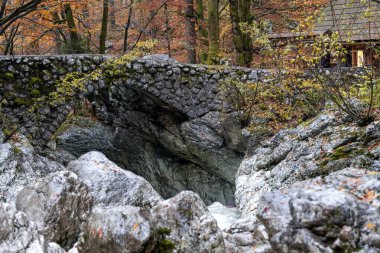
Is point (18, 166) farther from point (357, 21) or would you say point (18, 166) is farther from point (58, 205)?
point (357, 21)

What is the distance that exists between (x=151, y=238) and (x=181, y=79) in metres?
8.65

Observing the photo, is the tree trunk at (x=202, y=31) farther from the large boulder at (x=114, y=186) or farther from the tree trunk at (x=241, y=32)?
the large boulder at (x=114, y=186)

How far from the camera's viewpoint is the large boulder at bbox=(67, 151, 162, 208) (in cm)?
808

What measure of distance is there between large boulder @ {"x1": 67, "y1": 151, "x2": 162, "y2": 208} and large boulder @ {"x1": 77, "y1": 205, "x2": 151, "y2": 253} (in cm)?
406

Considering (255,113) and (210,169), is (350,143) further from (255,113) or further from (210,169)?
(210,169)

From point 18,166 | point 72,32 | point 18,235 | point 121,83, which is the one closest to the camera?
point 18,235

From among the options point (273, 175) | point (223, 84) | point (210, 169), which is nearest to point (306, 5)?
point (223, 84)

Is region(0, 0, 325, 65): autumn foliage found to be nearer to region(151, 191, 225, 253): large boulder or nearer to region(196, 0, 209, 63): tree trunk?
region(196, 0, 209, 63): tree trunk

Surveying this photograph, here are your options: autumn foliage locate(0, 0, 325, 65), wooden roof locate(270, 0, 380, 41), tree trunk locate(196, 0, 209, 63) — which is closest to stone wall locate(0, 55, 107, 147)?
autumn foliage locate(0, 0, 325, 65)

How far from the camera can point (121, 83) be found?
458 inches

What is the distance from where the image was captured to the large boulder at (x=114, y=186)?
808 cm

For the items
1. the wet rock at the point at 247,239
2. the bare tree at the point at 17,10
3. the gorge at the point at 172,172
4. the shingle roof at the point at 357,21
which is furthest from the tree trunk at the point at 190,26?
the wet rock at the point at 247,239

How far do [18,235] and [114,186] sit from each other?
15.3 feet

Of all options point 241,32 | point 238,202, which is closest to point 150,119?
point 241,32
